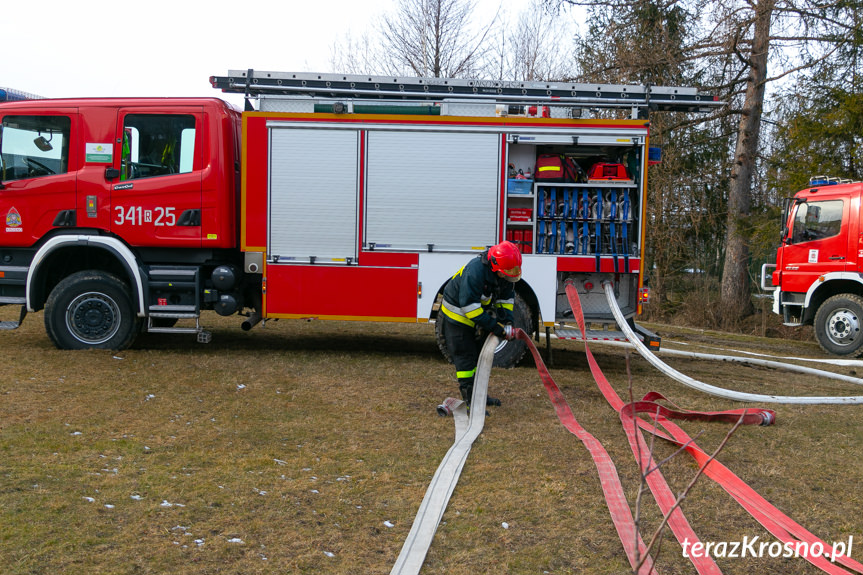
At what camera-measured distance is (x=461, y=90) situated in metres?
8.20

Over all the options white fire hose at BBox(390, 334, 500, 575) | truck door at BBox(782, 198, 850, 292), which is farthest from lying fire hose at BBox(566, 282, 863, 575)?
truck door at BBox(782, 198, 850, 292)

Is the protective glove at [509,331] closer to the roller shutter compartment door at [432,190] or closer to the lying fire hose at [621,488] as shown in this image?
the lying fire hose at [621,488]

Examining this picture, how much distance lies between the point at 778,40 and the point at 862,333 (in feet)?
25.7

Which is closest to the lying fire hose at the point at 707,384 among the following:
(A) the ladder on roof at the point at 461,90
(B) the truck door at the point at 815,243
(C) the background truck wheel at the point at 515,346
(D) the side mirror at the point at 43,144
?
(C) the background truck wheel at the point at 515,346

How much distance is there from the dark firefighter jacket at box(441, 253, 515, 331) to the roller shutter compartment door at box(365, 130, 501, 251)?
1724 mm

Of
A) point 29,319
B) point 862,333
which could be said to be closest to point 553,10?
point 862,333

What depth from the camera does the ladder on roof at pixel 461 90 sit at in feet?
26.1

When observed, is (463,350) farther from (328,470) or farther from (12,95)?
(12,95)

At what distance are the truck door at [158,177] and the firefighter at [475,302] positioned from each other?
3438mm

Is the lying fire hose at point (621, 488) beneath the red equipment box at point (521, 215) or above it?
beneath

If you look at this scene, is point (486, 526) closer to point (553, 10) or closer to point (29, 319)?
point (29, 319)

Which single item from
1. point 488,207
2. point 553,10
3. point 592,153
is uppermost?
point 553,10

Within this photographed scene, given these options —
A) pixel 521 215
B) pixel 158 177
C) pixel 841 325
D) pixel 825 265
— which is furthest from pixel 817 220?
pixel 158 177

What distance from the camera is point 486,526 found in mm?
3656
